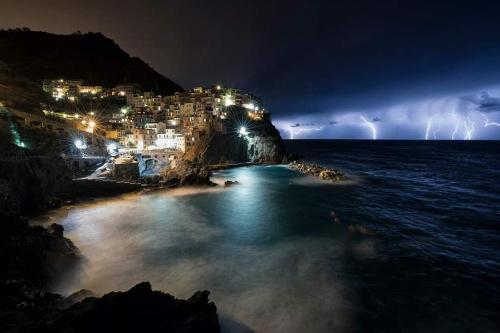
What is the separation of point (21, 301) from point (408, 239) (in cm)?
2703

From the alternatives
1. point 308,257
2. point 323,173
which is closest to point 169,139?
point 323,173

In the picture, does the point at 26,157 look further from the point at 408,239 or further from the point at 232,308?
the point at 408,239

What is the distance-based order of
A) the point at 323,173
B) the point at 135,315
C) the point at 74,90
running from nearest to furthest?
the point at 135,315, the point at 323,173, the point at 74,90

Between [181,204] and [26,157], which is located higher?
[26,157]

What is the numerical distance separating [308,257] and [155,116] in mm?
75767

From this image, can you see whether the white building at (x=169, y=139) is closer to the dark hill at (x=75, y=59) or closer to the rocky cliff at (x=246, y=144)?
the rocky cliff at (x=246, y=144)

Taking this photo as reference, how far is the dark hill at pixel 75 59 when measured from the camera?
122m

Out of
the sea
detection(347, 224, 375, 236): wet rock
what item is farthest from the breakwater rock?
detection(347, 224, 375, 236): wet rock

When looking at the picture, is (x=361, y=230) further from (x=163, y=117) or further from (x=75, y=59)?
(x=75, y=59)

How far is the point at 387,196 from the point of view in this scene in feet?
137

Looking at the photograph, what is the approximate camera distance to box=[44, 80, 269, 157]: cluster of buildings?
234 ft

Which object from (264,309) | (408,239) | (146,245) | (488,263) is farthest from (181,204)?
(488,263)

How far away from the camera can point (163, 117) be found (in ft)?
277

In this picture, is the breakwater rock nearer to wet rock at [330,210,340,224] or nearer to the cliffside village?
wet rock at [330,210,340,224]
